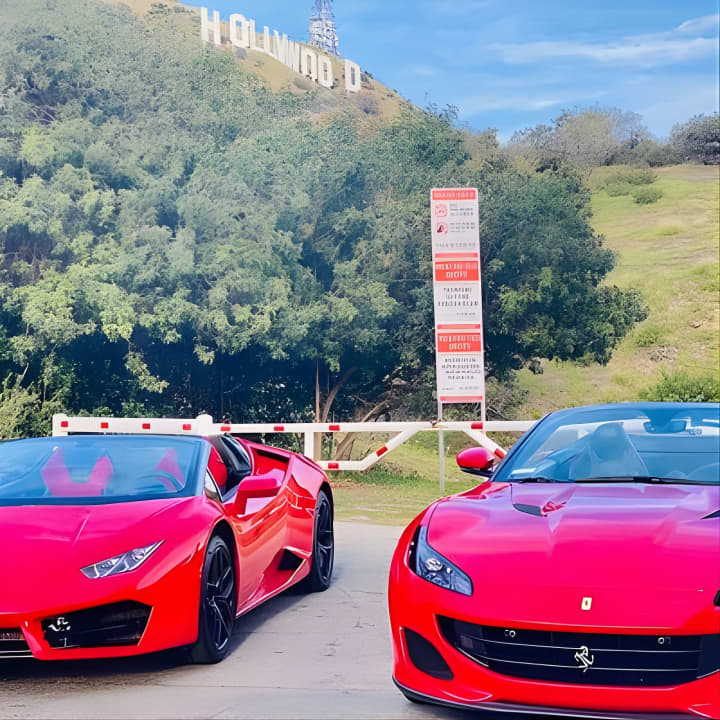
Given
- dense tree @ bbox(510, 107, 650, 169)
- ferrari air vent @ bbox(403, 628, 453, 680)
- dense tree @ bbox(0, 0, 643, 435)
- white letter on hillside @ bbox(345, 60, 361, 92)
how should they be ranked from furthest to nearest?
dense tree @ bbox(510, 107, 650, 169)
white letter on hillside @ bbox(345, 60, 361, 92)
dense tree @ bbox(0, 0, 643, 435)
ferrari air vent @ bbox(403, 628, 453, 680)

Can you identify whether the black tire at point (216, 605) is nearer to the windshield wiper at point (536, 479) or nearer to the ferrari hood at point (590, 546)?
the ferrari hood at point (590, 546)

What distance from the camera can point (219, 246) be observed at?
29375 millimetres

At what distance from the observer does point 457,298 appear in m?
18.2

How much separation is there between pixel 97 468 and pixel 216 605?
48.7 inches

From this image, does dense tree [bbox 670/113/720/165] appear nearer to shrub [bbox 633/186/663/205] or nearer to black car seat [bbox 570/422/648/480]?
shrub [bbox 633/186/663/205]

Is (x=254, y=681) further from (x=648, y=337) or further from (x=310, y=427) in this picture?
(x=648, y=337)

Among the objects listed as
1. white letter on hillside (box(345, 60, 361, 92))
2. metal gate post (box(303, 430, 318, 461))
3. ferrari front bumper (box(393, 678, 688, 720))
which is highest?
white letter on hillside (box(345, 60, 361, 92))

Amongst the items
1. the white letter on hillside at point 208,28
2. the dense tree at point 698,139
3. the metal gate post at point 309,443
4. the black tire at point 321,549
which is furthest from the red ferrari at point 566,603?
the dense tree at point 698,139

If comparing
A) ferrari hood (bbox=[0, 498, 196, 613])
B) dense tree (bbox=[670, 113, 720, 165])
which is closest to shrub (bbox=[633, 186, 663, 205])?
dense tree (bbox=[670, 113, 720, 165])

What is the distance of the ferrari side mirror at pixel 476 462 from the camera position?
6.51 meters

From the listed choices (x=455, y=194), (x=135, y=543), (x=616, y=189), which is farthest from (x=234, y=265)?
(x=616, y=189)

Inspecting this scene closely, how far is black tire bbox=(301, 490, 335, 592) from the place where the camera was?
28.3 ft

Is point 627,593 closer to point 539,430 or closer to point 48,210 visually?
point 539,430

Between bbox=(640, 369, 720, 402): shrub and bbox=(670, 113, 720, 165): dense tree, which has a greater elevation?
bbox=(670, 113, 720, 165): dense tree
